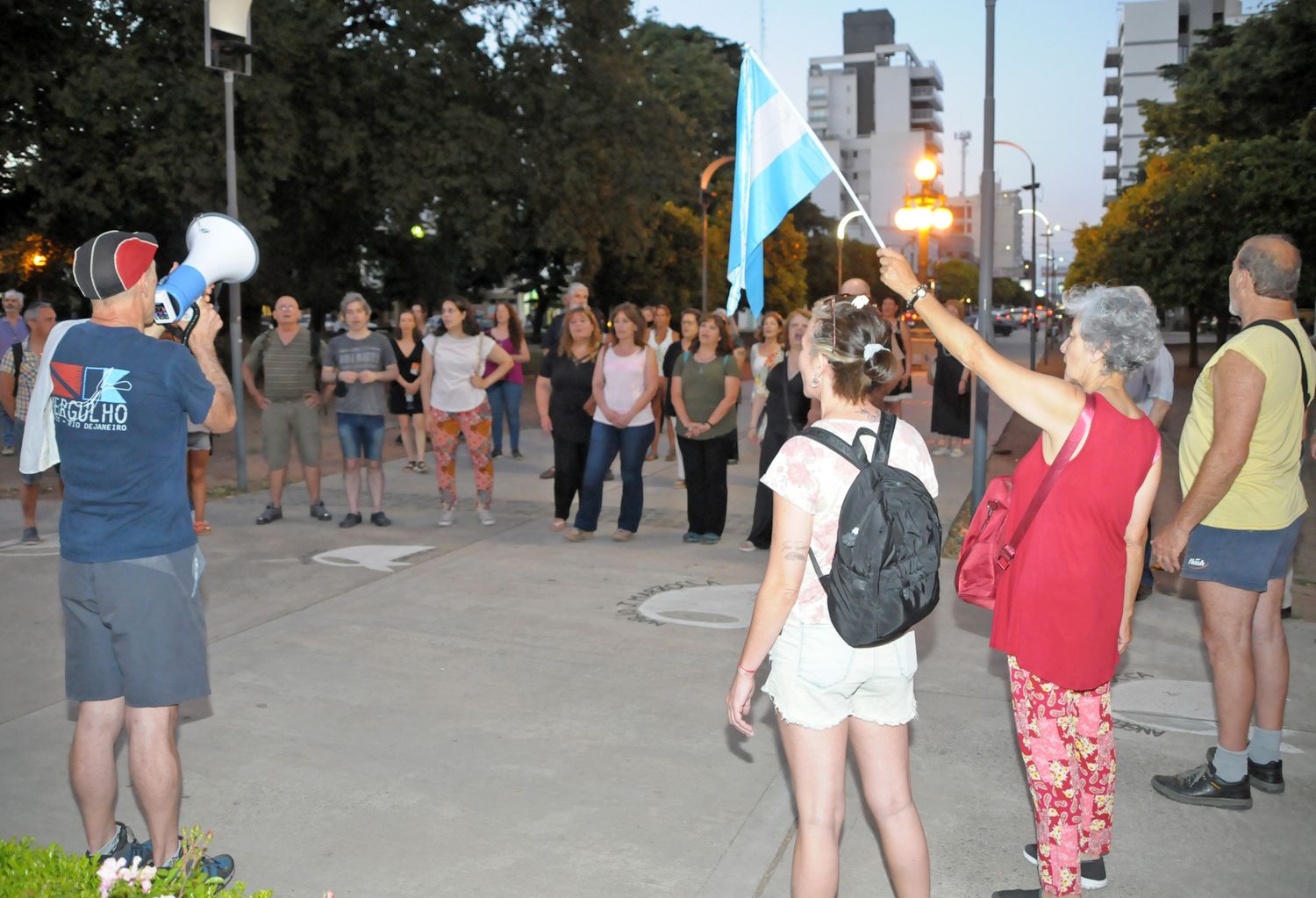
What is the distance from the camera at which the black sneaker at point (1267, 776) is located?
4.38 meters

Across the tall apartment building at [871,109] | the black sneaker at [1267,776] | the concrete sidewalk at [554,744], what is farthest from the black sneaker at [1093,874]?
the tall apartment building at [871,109]

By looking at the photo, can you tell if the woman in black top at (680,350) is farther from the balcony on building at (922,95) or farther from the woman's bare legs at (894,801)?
the balcony on building at (922,95)

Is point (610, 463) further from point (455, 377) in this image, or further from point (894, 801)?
point (894, 801)

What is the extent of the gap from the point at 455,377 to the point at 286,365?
1296 millimetres

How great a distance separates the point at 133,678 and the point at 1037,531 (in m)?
2.55

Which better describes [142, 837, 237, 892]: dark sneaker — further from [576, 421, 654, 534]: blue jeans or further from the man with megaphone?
[576, 421, 654, 534]: blue jeans

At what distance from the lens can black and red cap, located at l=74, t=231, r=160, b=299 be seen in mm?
3359

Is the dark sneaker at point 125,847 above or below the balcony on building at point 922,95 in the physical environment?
below

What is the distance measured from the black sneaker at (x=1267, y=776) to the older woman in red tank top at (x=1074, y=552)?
1.37 m

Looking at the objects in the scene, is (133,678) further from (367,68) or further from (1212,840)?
(367,68)

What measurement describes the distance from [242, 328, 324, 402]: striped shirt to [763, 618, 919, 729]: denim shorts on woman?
279 inches

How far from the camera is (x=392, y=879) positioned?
3.70m

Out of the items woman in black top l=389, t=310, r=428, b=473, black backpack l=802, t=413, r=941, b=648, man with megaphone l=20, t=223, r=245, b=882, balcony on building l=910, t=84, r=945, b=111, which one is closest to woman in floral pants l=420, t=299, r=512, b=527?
woman in black top l=389, t=310, r=428, b=473

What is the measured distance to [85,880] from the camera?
234 centimetres
